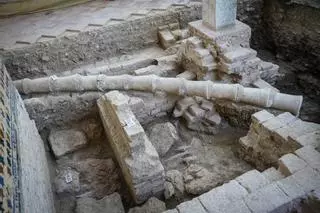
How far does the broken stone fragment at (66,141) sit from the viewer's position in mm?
5184

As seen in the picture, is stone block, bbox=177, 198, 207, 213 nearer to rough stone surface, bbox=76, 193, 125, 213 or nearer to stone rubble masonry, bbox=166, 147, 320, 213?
stone rubble masonry, bbox=166, 147, 320, 213

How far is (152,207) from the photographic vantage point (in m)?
4.04

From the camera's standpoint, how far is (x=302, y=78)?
23.9 feet

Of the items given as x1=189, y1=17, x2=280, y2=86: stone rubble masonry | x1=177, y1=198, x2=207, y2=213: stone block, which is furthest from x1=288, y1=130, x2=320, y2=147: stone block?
x1=189, y1=17, x2=280, y2=86: stone rubble masonry

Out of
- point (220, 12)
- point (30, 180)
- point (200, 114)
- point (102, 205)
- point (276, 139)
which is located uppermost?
point (220, 12)

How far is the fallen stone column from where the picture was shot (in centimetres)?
478

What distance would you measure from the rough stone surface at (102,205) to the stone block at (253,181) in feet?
5.71

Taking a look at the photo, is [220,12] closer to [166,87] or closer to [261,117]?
[166,87]

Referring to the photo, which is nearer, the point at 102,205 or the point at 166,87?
the point at 102,205

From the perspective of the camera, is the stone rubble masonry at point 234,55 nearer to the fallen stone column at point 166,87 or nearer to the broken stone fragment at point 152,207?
the fallen stone column at point 166,87

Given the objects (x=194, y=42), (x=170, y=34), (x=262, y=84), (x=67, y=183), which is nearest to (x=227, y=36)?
(x=194, y=42)

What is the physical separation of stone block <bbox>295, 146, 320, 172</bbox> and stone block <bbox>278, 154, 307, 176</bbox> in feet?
0.19

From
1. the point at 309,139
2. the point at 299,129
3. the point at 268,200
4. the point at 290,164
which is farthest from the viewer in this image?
the point at 299,129

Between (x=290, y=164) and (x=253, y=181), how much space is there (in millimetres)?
470
